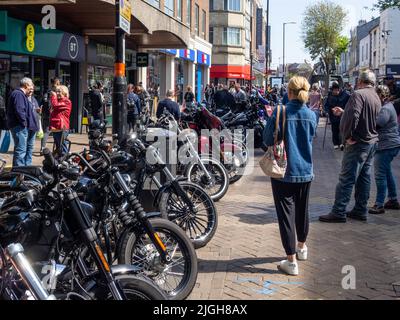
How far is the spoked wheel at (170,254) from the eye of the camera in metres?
4.16

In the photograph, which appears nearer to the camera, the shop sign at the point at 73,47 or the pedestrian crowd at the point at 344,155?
the pedestrian crowd at the point at 344,155

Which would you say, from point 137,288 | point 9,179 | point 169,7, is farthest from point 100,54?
point 137,288

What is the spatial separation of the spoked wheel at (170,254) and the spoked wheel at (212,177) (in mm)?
3064

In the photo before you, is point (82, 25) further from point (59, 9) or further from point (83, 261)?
point (83, 261)

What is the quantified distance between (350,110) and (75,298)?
468 cm

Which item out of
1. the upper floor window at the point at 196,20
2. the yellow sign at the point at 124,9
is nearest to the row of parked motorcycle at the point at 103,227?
the yellow sign at the point at 124,9

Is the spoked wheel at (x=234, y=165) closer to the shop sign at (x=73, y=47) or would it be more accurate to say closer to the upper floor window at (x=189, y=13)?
the shop sign at (x=73, y=47)

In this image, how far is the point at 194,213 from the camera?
5.61 meters

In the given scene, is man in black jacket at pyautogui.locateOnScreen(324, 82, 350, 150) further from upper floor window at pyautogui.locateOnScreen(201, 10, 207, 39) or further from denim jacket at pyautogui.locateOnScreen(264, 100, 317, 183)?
upper floor window at pyautogui.locateOnScreen(201, 10, 207, 39)

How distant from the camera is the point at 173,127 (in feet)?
23.1

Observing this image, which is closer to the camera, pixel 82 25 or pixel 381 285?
pixel 381 285

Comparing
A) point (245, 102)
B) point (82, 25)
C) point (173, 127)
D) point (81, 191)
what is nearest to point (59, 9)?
point (82, 25)

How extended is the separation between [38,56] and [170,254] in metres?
12.9
